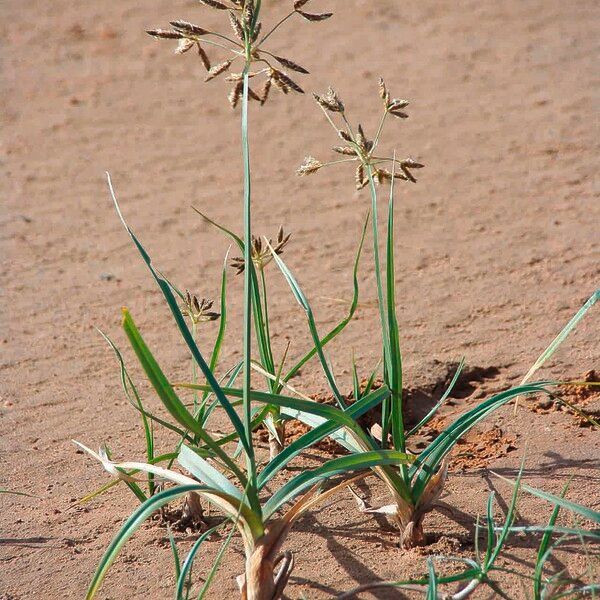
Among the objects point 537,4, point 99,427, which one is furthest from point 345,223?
point 537,4

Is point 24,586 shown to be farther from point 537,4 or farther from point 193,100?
point 537,4

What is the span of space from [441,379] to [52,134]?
9.91 ft

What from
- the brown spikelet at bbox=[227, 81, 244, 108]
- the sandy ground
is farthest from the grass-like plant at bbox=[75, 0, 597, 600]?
the sandy ground

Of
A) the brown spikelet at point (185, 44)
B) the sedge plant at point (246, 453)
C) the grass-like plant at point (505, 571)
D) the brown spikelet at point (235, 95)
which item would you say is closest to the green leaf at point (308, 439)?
the sedge plant at point (246, 453)

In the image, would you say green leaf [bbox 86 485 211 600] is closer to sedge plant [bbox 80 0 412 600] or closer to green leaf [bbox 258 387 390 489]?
sedge plant [bbox 80 0 412 600]

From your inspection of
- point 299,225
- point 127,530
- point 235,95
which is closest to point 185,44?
point 235,95

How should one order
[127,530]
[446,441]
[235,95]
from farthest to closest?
[446,441]
[235,95]
[127,530]

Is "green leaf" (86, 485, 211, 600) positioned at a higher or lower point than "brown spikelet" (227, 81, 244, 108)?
lower

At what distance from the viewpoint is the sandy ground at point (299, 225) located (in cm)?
216

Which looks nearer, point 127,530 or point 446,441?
point 127,530

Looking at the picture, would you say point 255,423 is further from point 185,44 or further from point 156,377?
point 185,44

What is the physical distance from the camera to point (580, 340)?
2.83 metres

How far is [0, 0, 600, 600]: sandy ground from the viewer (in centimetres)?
216

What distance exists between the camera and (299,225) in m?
3.96
